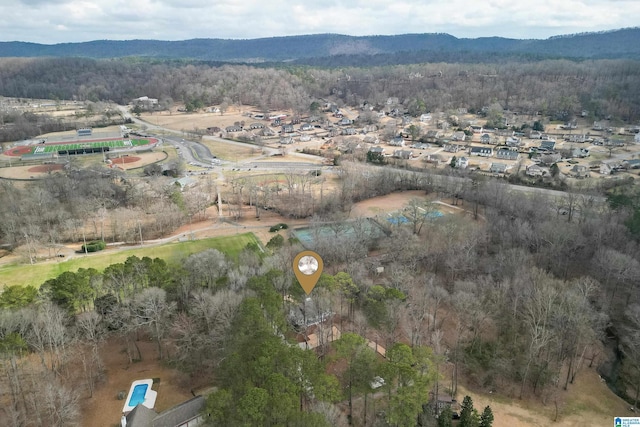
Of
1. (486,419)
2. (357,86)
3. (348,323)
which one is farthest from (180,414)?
(357,86)

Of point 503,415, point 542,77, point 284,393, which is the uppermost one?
point 542,77

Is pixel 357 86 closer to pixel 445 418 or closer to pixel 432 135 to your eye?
pixel 432 135

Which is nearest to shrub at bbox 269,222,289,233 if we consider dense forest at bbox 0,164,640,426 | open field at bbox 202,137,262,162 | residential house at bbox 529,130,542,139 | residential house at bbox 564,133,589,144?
dense forest at bbox 0,164,640,426

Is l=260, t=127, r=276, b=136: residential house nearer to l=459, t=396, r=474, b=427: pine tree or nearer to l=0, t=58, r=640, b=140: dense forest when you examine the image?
l=0, t=58, r=640, b=140: dense forest

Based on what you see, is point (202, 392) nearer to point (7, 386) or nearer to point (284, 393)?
point (284, 393)

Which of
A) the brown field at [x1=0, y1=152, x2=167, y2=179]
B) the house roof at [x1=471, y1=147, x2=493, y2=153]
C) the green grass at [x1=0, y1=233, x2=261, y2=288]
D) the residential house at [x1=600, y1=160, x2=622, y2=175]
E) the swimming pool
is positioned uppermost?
the house roof at [x1=471, y1=147, x2=493, y2=153]

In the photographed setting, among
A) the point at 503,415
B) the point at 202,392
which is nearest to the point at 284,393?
the point at 202,392
